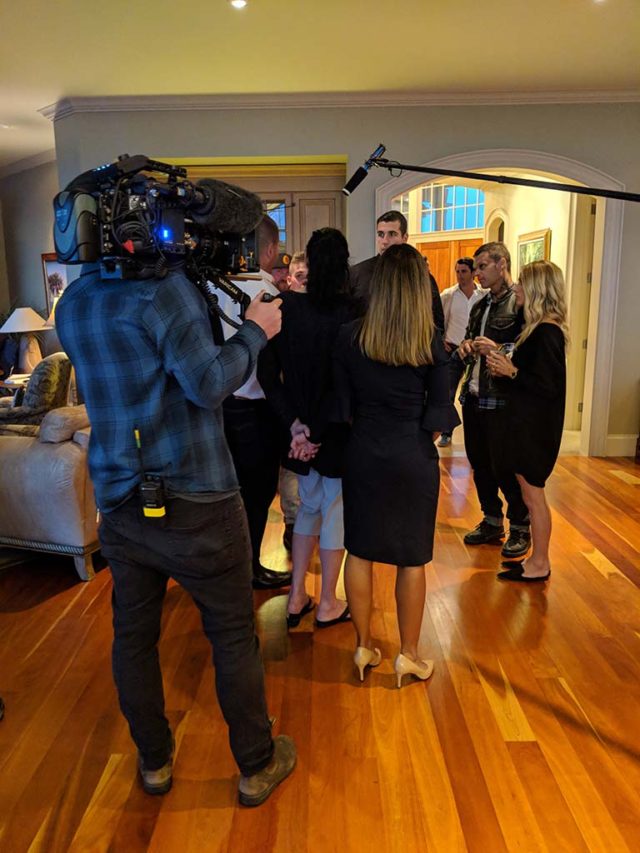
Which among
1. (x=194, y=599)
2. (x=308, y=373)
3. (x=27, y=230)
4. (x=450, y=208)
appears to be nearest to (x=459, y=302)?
(x=308, y=373)

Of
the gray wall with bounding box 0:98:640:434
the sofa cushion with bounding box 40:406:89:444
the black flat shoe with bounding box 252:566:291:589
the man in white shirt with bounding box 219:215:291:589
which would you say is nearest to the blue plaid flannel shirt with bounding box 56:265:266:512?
the man in white shirt with bounding box 219:215:291:589

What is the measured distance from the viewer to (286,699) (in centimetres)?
205

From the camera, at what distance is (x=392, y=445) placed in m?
1.95

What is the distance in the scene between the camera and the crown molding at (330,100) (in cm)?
473

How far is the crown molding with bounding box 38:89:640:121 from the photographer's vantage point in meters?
4.73

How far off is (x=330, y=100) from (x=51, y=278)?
14.0ft

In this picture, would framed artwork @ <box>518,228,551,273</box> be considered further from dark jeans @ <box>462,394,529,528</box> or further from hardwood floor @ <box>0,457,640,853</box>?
hardwood floor @ <box>0,457,640,853</box>

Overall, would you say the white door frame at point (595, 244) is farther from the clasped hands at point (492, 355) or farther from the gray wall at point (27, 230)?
the gray wall at point (27, 230)

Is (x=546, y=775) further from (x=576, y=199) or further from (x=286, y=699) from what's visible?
(x=576, y=199)

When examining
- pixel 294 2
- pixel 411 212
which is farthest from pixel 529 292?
pixel 411 212

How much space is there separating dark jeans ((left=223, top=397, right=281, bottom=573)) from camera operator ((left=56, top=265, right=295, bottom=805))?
1.02 m

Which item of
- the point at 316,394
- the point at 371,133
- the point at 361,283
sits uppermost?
the point at 371,133

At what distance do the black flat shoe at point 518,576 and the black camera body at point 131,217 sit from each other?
2.18 meters

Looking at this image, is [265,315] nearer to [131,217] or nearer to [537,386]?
[131,217]
